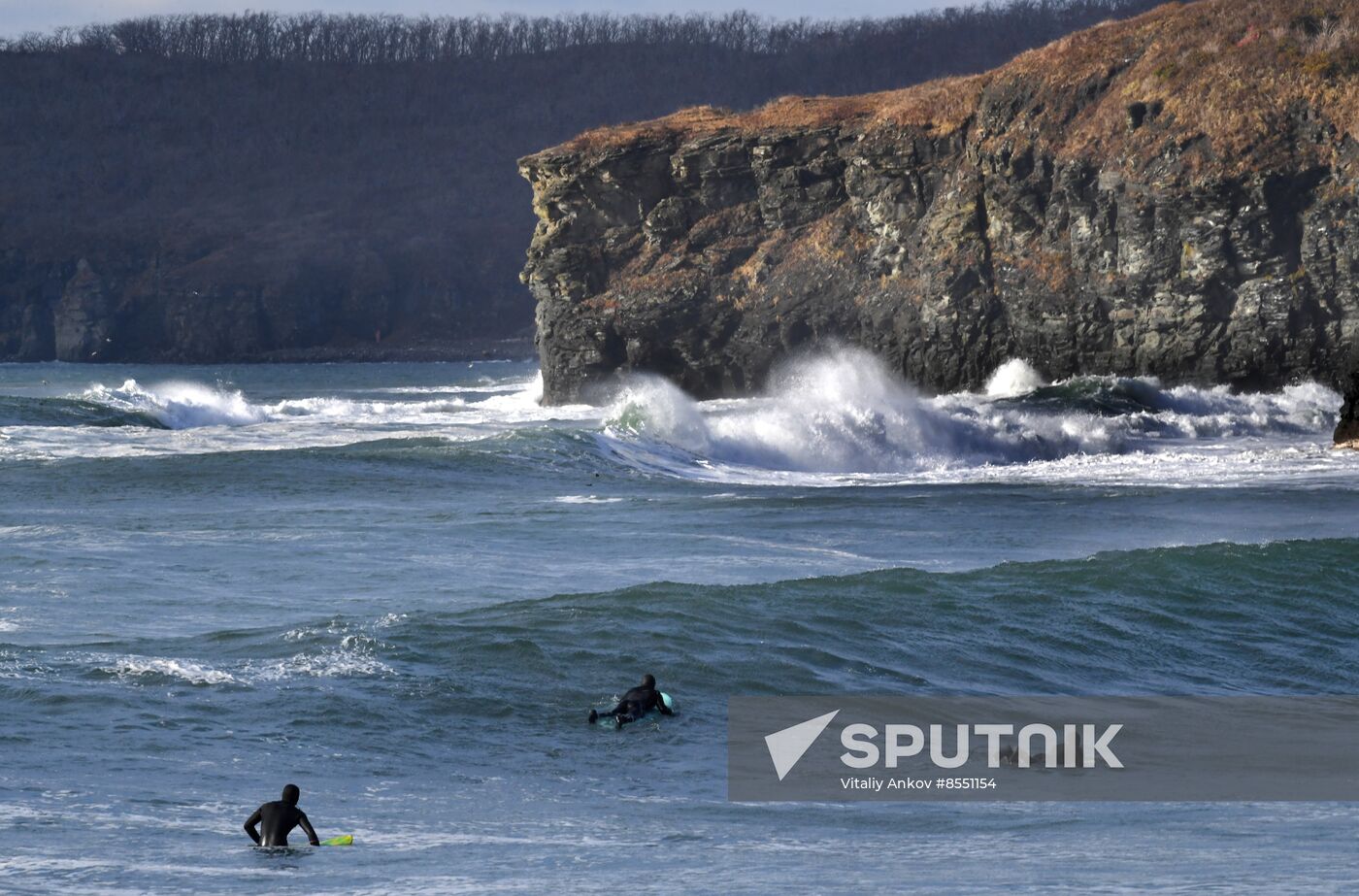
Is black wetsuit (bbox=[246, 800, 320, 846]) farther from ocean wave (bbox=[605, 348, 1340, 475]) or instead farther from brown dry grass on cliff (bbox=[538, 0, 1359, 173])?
brown dry grass on cliff (bbox=[538, 0, 1359, 173])

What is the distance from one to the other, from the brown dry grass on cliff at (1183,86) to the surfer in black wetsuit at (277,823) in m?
37.7

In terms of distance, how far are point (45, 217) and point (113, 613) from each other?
15031 centimetres

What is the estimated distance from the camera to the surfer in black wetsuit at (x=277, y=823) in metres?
9.84

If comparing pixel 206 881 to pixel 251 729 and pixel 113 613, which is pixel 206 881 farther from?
pixel 113 613

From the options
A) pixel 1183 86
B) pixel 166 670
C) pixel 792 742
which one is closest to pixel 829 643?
pixel 792 742

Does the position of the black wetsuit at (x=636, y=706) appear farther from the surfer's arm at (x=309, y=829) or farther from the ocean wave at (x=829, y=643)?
the surfer's arm at (x=309, y=829)

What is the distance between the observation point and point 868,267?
50.8m

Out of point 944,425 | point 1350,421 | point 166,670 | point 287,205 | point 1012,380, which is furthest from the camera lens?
point 287,205

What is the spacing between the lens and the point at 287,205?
170m

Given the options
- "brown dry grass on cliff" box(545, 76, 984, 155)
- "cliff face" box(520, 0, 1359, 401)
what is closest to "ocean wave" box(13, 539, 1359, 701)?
"cliff face" box(520, 0, 1359, 401)

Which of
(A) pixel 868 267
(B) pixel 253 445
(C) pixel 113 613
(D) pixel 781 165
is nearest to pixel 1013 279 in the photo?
(A) pixel 868 267

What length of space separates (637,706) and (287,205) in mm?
162059

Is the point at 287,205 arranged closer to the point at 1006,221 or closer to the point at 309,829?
the point at 1006,221

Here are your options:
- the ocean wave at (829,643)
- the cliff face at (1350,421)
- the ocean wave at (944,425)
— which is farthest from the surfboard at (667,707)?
the cliff face at (1350,421)
